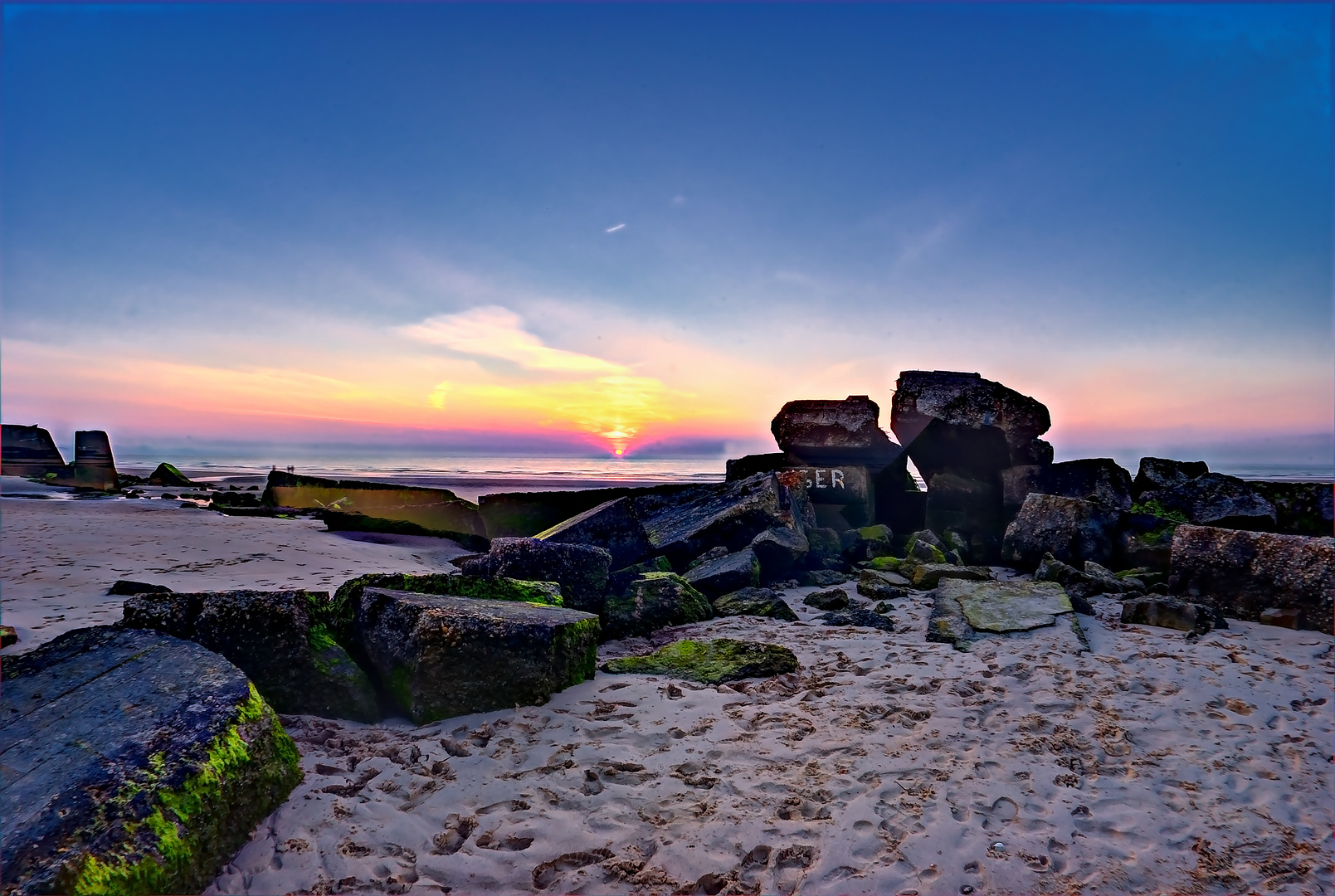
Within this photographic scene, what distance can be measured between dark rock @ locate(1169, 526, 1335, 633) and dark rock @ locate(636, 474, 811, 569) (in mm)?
3978

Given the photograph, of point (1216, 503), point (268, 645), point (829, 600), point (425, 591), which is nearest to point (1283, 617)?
point (829, 600)

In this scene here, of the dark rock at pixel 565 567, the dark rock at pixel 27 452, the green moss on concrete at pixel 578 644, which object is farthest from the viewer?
the dark rock at pixel 27 452

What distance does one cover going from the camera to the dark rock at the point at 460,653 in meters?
3.61

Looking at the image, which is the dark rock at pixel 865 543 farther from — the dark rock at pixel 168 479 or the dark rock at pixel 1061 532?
the dark rock at pixel 168 479

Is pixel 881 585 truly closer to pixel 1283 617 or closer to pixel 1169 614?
pixel 1169 614

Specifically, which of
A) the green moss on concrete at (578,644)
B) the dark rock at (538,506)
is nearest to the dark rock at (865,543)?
the dark rock at (538,506)

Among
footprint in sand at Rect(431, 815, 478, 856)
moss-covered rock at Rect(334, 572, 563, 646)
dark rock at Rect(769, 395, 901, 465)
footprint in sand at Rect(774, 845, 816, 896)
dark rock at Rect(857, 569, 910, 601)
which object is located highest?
dark rock at Rect(769, 395, 901, 465)

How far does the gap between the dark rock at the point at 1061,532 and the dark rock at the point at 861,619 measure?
3597mm

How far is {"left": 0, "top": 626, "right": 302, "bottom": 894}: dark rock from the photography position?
2.02 meters

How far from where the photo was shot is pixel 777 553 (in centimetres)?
763

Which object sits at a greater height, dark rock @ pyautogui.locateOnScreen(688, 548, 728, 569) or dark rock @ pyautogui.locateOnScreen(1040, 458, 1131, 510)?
dark rock @ pyautogui.locateOnScreen(1040, 458, 1131, 510)

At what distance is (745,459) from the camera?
11.2 m

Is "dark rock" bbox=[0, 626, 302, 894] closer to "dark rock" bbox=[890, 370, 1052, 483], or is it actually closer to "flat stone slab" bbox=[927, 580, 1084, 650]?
"flat stone slab" bbox=[927, 580, 1084, 650]

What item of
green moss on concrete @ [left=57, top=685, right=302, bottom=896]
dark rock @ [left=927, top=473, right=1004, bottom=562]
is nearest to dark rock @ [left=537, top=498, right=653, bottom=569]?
green moss on concrete @ [left=57, top=685, right=302, bottom=896]
